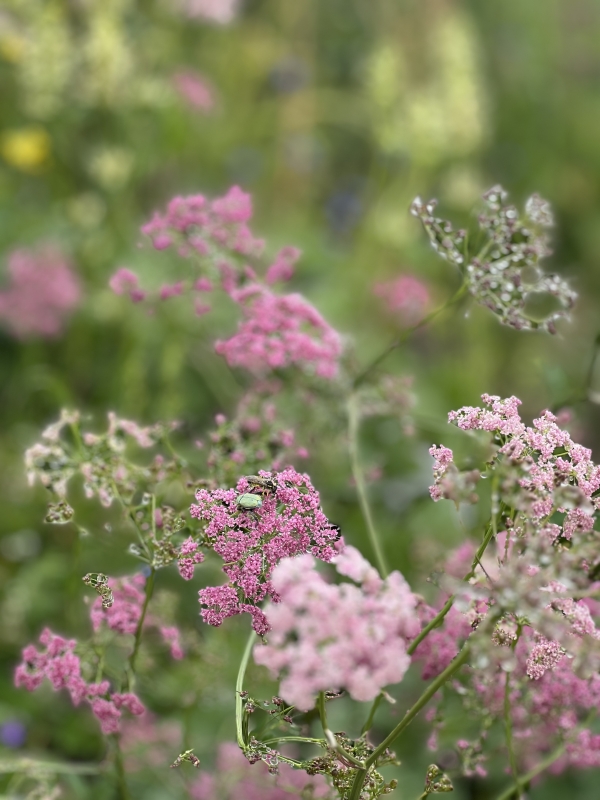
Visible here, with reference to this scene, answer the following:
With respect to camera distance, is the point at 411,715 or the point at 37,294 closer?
the point at 411,715

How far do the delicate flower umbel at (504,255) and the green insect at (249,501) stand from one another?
336mm

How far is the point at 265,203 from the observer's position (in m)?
2.76

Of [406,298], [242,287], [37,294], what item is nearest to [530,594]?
[242,287]

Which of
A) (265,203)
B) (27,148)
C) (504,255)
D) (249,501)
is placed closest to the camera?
(249,501)

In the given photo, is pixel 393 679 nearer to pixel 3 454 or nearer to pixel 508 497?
pixel 508 497

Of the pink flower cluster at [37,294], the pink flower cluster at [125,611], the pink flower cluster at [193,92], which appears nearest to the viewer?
the pink flower cluster at [125,611]

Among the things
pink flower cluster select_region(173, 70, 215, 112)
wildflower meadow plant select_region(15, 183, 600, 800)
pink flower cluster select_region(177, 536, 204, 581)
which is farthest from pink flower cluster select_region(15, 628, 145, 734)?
pink flower cluster select_region(173, 70, 215, 112)

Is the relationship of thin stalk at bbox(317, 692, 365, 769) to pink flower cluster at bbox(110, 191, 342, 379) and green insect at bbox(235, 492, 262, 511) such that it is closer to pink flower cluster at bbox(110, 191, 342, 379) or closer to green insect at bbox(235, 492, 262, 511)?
green insect at bbox(235, 492, 262, 511)

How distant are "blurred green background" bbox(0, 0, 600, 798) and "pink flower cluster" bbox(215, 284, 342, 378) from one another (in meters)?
0.18

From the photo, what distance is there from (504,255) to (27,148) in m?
1.43

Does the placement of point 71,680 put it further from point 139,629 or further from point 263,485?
point 263,485

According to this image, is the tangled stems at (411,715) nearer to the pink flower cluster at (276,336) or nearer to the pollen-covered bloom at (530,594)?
the pollen-covered bloom at (530,594)

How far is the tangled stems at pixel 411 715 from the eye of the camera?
0.55 metres

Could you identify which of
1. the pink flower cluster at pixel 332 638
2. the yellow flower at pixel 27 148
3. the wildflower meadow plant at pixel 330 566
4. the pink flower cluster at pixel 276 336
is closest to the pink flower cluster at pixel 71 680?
the wildflower meadow plant at pixel 330 566
